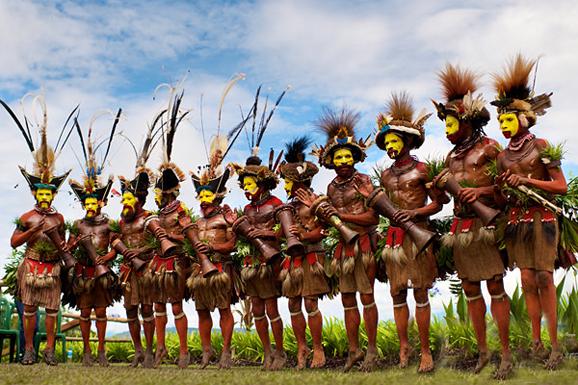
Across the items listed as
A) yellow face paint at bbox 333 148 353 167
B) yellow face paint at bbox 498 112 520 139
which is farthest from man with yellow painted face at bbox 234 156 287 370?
yellow face paint at bbox 498 112 520 139

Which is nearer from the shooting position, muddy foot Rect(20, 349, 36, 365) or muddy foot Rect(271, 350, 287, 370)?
muddy foot Rect(271, 350, 287, 370)

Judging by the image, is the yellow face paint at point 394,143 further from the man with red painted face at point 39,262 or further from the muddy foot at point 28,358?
the muddy foot at point 28,358

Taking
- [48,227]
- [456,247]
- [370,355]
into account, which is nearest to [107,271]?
[48,227]

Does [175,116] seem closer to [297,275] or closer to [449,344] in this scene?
[297,275]

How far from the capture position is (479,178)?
5.38 meters

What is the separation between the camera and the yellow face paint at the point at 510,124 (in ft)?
17.3

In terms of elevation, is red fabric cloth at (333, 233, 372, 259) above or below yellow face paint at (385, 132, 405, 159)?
below

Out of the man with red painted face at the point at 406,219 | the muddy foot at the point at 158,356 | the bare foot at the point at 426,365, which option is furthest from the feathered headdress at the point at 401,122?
the muddy foot at the point at 158,356

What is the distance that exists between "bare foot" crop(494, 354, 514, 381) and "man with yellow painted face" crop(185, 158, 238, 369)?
3085mm

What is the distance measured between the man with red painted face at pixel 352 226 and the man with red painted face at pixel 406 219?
0.33 metres

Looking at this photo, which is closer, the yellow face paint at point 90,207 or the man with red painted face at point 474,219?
the man with red painted face at point 474,219

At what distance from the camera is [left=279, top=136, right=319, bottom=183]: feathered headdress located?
22.2 feet

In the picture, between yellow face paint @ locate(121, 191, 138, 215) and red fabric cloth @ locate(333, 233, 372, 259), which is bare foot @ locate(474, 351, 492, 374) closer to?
red fabric cloth @ locate(333, 233, 372, 259)

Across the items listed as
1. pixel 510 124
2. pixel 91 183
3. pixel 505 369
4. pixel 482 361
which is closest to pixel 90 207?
pixel 91 183
